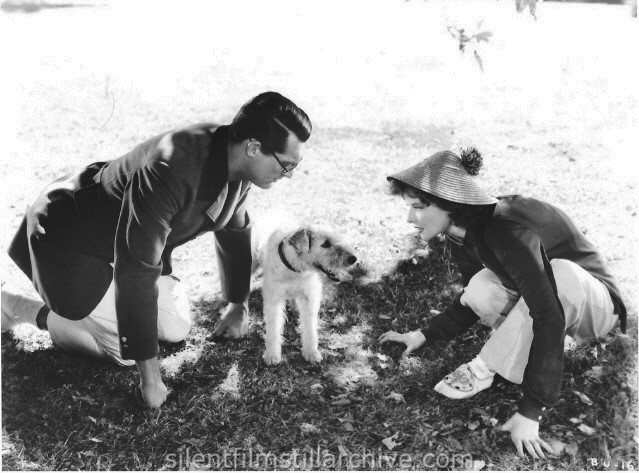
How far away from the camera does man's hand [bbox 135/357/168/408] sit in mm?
2871

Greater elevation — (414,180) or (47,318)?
(414,180)

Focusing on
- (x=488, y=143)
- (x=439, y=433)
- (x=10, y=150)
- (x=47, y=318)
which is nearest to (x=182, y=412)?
(x=47, y=318)

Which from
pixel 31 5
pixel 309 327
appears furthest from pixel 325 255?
pixel 31 5

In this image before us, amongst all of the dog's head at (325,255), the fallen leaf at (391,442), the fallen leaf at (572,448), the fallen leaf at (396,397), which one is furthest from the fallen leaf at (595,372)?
the dog's head at (325,255)

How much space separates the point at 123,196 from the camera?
2.71m

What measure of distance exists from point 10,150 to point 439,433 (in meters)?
4.01

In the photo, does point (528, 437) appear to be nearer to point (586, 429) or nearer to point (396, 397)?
point (586, 429)

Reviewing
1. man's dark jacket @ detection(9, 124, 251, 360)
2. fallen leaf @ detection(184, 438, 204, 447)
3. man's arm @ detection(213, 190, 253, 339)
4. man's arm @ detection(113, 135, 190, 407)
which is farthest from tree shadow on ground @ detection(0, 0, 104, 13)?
fallen leaf @ detection(184, 438, 204, 447)

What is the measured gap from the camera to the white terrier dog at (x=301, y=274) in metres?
3.34

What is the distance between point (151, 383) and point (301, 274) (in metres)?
1.00

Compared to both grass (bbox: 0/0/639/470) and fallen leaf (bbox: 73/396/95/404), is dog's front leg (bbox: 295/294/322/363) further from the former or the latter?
fallen leaf (bbox: 73/396/95/404)

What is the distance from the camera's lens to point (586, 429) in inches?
109

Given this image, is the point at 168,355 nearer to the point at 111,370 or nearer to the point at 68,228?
the point at 111,370

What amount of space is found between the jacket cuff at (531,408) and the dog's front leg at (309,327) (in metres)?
1.20
